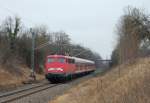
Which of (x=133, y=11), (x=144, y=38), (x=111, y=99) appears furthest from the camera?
(x=133, y=11)

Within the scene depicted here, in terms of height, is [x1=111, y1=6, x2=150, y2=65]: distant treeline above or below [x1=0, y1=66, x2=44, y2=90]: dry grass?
above

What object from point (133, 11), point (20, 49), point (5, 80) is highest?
point (133, 11)

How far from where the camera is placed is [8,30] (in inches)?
2699

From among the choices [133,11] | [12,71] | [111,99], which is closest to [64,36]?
[133,11]

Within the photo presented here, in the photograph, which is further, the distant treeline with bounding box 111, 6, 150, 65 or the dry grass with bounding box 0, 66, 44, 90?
the distant treeline with bounding box 111, 6, 150, 65

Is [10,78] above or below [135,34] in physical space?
below

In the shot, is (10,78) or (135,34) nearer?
(10,78)

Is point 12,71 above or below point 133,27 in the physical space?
below

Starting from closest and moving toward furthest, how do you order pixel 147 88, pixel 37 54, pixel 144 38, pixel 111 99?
pixel 147 88 → pixel 111 99 → pixel 144 38 → pixel 37 54

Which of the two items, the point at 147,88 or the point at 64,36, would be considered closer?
the point at 147,88

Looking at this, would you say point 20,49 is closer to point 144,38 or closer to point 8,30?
point 8,30

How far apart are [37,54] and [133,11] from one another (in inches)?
753

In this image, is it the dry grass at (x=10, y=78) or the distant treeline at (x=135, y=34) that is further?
the distant treeline at (x=135, y=34)

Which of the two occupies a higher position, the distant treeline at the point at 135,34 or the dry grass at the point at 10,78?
the distant treeline at the point at 135,34
